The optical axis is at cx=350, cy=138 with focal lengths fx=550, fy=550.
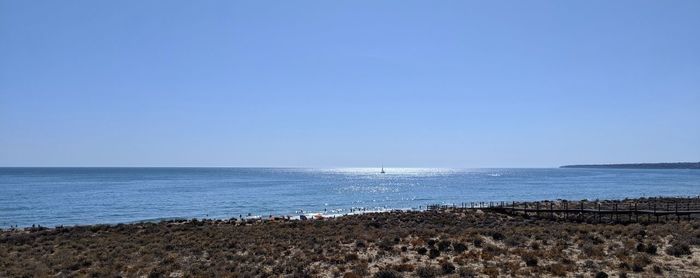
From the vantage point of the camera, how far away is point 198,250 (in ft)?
87.6

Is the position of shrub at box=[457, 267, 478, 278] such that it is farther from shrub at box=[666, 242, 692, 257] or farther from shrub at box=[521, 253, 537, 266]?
shrub at box=[666, 242, 692, 257]

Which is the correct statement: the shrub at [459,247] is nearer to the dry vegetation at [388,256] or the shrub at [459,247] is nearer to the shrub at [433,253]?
the dry vegetation at [388,256]

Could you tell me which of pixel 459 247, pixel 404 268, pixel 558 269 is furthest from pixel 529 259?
pixel 404 268

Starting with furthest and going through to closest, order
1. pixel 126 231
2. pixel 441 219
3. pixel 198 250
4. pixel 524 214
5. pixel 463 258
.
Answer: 1. pixel 524 214
2. pixel 441 219
3. pixel 126 231
4. pixel 198 250
5. pixel 463 258

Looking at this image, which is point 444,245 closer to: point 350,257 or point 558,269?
point 350,257

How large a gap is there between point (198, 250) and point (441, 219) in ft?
89.7

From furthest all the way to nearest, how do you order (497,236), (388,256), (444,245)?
1. (497,236)
2. (444,245)
3. (388,256)

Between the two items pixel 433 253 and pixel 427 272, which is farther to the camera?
pixel 433 253

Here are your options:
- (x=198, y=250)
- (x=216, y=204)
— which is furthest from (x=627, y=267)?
(x=216, y=204)

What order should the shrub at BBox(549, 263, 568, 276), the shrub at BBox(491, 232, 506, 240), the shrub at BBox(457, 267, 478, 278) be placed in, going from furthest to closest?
the shrub at BBox(491, 232, 506, 240) < the shrub at BBox(457, 267, 478, 278) < the shrub at BBox(549, 263, 568, 276)

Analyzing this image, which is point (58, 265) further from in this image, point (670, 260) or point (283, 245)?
point (670, 260)

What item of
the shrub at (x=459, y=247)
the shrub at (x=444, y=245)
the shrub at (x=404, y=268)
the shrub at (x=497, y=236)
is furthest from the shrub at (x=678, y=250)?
the shrub at (x=404, y=268)

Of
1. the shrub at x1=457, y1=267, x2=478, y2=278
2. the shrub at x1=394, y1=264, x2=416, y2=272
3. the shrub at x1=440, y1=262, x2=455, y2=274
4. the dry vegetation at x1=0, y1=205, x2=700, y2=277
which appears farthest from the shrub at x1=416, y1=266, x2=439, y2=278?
the shrub at x1=457, y1=267, x2=478, y2=278


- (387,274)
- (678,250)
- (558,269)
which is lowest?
(387,274)
